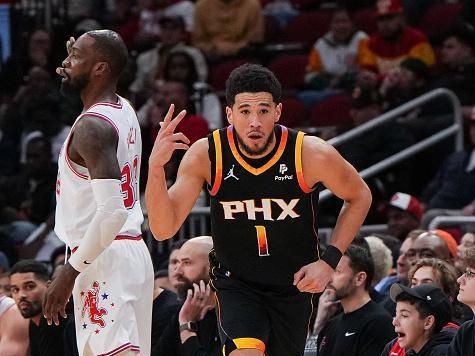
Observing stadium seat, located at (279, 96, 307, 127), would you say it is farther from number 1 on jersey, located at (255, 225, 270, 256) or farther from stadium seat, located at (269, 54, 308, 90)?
number 1 on jersey, located at (255, 225, 270, 256)

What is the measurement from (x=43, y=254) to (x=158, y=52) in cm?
345

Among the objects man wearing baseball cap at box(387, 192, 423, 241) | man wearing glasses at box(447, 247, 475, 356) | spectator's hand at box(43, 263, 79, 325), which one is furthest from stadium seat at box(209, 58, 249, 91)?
spectator's hand at box(43, 263, 79, 325)

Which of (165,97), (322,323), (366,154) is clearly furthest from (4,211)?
(322,323)

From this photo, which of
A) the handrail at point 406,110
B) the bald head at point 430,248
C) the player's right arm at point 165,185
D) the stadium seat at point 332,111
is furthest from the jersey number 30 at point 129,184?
the stadium seat at point 332,111

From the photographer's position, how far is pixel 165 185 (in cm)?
651

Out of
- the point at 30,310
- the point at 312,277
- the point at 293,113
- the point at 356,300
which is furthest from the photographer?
the point at 293,113

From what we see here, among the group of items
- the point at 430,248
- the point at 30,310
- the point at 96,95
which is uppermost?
the point at 96,95

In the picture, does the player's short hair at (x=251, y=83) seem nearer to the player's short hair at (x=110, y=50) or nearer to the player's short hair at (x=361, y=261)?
the player's short hair at (x=110, y=50)

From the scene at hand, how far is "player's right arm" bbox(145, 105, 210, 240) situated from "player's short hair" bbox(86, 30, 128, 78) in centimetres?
55

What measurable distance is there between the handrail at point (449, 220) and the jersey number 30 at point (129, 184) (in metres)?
4.52

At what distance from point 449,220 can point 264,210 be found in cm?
444

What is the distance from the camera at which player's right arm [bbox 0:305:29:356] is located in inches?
379

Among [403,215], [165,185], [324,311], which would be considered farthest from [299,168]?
[403,215]

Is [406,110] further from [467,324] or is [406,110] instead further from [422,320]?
[467,324]
